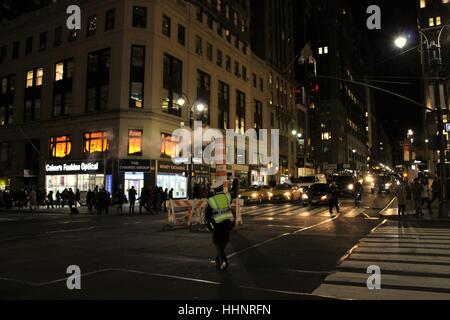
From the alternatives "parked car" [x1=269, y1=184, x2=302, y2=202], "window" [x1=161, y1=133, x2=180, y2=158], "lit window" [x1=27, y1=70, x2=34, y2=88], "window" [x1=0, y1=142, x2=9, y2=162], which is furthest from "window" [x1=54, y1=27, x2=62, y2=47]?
"parked car" [x1=269, y1=184, x2=302, y2=202]

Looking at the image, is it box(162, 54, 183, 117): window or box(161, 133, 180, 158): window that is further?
box(162, 54, 183, 117): window

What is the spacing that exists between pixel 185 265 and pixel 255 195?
26.5m

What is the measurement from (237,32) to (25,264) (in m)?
50.2

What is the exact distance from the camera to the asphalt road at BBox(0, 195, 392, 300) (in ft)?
21.4

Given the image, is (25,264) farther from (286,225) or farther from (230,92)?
(230,92)

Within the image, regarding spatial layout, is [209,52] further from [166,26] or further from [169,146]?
[169,146]

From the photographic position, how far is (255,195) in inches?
1373

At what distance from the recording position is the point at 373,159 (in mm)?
179250

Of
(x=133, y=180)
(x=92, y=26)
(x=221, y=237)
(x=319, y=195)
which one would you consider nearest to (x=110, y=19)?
(x=92, y=26)

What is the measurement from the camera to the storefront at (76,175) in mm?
35875

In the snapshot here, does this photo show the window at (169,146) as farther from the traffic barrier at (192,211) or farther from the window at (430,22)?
the window at (430,22)

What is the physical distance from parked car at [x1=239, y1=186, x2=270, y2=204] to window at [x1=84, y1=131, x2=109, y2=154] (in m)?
13.3

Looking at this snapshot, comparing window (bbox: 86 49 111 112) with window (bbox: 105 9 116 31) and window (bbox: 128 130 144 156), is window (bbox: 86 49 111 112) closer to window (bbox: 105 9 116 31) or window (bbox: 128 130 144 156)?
window (bbox: 105 9 116 31)
